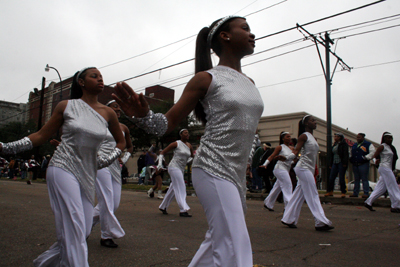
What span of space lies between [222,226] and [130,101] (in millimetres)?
870

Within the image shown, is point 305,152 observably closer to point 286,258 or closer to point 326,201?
point 286,258

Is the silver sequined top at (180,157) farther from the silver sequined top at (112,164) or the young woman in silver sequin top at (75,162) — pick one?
the young woman in silver sequin top at (75,162)

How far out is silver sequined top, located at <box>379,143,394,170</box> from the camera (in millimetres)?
9195

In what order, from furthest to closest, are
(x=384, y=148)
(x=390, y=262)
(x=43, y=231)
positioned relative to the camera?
1. (x=384, y=148)
2. (x=43, y=231)
3. (x=390, y=262)

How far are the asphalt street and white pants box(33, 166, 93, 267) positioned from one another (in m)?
0.91

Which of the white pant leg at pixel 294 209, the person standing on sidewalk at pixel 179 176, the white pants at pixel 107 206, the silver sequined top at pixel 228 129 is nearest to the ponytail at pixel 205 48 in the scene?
the silver sequined top at pixel 228 129

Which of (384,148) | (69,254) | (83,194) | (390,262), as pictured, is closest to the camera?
(69,254)

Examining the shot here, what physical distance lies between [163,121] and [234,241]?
780mm

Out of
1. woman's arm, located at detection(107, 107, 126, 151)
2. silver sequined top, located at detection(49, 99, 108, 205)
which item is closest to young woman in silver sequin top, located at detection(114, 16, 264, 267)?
silver sequined top, located at detection(49, 99, 108, 205)

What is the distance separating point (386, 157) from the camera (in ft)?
30.3

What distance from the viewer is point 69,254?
2738 millimetres

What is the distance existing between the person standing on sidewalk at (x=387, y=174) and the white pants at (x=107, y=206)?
675cm

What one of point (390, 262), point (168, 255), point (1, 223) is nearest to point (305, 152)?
point (390, 262)

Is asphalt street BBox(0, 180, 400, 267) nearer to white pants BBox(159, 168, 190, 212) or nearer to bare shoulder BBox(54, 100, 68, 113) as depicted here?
white pants BBox(159, 168, 190, 212)
